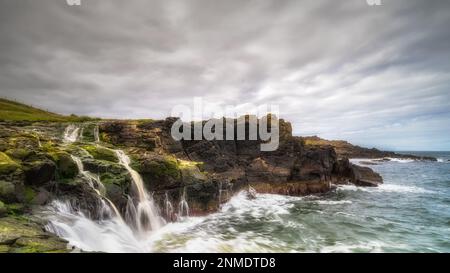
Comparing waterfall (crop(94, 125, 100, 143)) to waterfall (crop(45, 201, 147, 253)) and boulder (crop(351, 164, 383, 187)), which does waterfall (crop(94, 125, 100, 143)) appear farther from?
boulder (crop(351, 164, 383, 187))

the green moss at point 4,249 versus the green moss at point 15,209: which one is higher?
the green moss at point 15,209

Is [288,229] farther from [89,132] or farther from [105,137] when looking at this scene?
[89,132]

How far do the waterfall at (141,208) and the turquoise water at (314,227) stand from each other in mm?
973

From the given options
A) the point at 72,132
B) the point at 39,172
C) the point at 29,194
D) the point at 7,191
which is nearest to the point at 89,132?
Result: the point at 72,132

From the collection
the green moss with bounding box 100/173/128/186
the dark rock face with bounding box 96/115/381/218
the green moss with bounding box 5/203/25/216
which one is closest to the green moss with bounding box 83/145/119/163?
the dark rock face with bounding box 96/115/381/218

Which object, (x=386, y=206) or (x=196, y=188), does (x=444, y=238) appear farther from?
(x=196, y=188)

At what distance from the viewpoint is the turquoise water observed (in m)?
19.0

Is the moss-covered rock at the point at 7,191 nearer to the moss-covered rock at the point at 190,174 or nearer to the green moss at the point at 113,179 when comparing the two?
the green moss at the point at 113,179

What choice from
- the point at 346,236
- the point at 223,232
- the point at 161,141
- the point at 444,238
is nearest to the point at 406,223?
the point at 444,238

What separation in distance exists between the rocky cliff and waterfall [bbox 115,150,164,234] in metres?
0.61

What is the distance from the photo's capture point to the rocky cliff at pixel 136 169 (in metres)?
15.0

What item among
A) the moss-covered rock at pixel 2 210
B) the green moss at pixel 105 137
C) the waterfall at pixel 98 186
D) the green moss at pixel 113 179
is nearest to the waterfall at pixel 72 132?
the green moss at pixel 105 137
